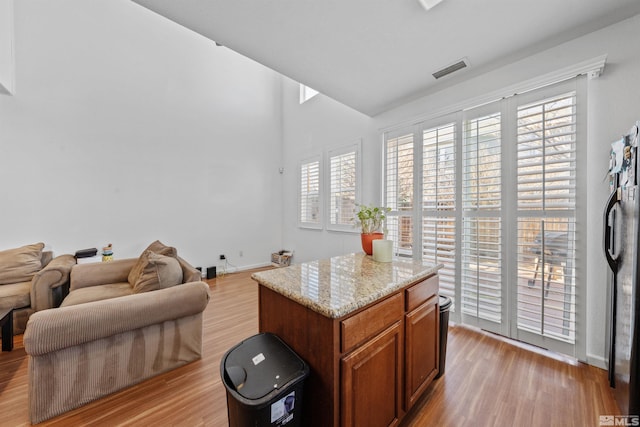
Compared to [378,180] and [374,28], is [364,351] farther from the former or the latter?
[378,180]

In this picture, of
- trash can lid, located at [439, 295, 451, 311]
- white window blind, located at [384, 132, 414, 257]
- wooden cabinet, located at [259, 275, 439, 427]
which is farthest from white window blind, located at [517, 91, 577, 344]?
wooden cabinet, located at [259, 275, 439, 427]

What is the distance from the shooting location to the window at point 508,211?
6.42ft

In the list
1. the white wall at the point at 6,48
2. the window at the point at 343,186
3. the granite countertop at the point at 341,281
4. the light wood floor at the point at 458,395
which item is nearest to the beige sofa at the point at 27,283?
the light wood floor at the point at 458,395

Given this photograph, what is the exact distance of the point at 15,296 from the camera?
2248mm

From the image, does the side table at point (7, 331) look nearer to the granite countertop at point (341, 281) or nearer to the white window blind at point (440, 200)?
the granite countertop at point (341, 281)

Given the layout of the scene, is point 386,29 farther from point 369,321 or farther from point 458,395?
point 458,395

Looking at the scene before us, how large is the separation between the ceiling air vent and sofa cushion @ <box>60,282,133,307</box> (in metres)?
3.90

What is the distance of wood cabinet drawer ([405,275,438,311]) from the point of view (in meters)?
1.39

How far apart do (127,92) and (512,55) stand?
508cm

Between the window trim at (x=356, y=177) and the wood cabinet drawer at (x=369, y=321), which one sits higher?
the window trim at (x=356, y=177)

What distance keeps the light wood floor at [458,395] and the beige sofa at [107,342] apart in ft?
0.33

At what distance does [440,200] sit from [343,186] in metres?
1.71

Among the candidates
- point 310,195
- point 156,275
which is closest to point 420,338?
point 156,275

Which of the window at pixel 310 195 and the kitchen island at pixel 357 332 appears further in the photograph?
the window at pixel 310 195
